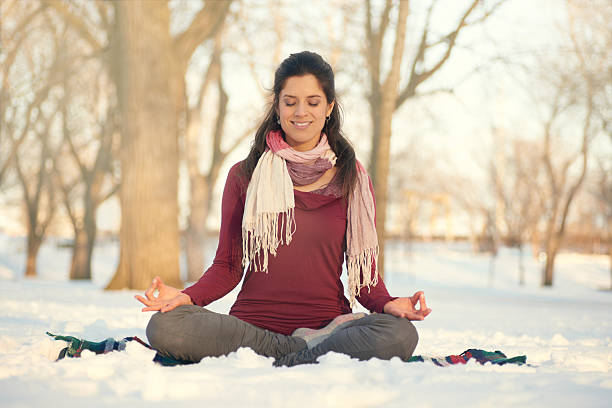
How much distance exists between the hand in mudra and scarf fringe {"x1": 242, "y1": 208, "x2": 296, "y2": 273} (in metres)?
0.46

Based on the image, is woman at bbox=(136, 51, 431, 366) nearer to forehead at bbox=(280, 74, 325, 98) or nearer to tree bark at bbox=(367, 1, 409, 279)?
forehead at bbox=(280, 74, 325, 98)

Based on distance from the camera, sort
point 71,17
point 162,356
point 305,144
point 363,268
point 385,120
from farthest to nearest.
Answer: point 71,17 < point 385,120 < point 305,144 < point 363,268 < point 162,356

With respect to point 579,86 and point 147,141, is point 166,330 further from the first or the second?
point 579,86

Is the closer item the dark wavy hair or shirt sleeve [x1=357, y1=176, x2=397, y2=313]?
shirt sleeve [x1=357, y1=176, x2=397, y2=313]

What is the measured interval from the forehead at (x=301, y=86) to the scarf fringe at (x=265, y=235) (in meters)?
0.65

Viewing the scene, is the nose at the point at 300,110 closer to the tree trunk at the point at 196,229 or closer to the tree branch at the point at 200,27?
the tree branch at the point at 200,27

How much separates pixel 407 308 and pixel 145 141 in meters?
7.13

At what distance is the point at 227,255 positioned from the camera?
3.44 meters

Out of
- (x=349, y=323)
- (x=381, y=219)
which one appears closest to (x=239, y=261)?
(x=349, y=323)

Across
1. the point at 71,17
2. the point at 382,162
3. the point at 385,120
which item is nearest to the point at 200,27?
the point at 71,17

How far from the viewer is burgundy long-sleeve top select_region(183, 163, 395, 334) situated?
325cm

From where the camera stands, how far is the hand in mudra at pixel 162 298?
9.41ft

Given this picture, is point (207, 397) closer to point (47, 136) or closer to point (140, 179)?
point (140, 179)

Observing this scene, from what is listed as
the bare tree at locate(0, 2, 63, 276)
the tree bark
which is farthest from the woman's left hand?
the bare tree at locate(0, 2, 63, 276)
